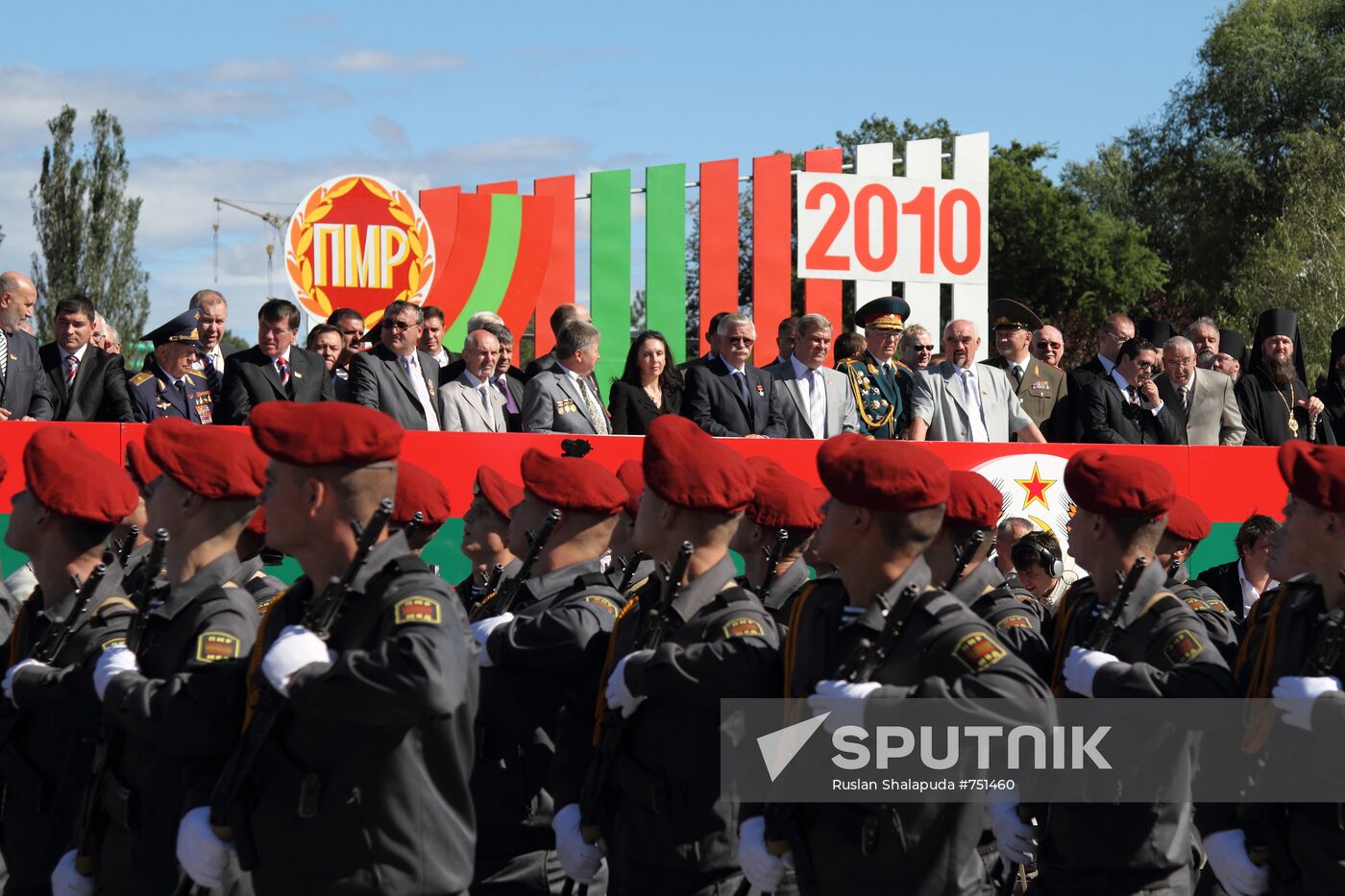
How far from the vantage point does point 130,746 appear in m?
4.50

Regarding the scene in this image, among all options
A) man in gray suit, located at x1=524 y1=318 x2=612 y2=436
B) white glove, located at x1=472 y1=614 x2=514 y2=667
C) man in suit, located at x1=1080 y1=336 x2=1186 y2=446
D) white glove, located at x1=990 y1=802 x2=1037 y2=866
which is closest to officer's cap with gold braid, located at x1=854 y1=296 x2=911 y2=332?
man in suit, located at x1=1080 y1=336 x2=1186 y2=446

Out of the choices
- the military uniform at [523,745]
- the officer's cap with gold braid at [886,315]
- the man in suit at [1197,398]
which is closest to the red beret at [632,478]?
the military uniform at [523,745]

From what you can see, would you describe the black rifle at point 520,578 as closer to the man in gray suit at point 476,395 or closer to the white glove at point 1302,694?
the white glove at point 1302,694

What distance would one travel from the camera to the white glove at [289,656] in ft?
12.6

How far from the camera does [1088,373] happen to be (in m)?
11.9

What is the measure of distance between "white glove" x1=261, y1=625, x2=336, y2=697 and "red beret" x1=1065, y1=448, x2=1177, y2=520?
250 cm

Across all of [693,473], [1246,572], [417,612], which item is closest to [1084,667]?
[693,473]

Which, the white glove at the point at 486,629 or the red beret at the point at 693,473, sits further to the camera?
the white glove at the point at 486,629

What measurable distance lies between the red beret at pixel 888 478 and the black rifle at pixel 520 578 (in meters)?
1.58

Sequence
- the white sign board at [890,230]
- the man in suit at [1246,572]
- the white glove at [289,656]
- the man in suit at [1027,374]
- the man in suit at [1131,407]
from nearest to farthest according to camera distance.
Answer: the white glove at [289,656], the man in suit at [1246,572], the man in suit at [1131,407], the man in suit at [1027,374], the white sign board at [890,230]

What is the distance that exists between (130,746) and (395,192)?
39.2ft

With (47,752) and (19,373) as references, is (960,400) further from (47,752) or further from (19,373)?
(47,752)

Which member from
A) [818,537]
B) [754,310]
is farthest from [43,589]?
[754,310]

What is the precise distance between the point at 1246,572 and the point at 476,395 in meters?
4.54
